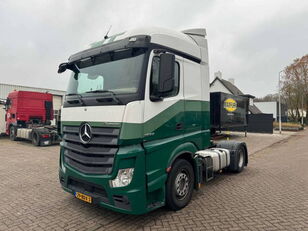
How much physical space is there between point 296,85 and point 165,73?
41.0 metres

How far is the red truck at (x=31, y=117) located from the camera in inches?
486

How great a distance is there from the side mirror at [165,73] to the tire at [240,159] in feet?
13.7

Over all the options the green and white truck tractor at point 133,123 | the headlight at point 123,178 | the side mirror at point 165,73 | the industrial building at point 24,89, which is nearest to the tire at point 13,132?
the industrial building at point 24,89

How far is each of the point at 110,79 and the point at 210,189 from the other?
359 centimetres

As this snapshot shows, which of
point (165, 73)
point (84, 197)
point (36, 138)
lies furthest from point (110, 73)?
point (36, 138)

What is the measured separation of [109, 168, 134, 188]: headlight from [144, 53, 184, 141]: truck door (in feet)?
1.78

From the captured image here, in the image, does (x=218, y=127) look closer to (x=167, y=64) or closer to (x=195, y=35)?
(x=195, y=35)

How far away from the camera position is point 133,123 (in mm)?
2947

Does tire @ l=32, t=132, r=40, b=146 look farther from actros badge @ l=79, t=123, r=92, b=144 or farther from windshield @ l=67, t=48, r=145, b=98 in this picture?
actros badge @ l=79, t=123, r=92, b=144

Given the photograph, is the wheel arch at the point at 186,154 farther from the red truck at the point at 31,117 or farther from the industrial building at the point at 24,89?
the industrial building at the point at 24,89

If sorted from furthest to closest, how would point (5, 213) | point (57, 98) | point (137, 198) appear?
point (57, 98), point (5, 213), point (137, 198)

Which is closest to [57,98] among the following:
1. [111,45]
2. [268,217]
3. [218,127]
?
[218,127]

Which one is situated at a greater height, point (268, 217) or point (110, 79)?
point (110, 79)

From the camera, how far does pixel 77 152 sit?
3486 mm
